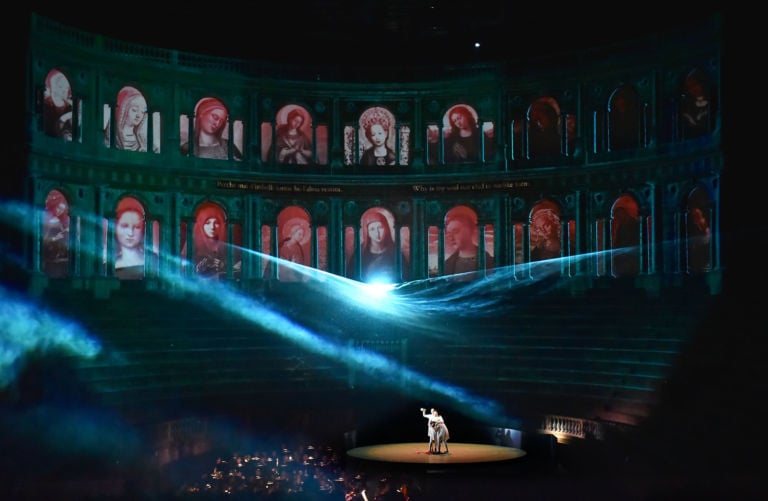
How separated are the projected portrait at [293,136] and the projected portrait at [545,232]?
445 inches

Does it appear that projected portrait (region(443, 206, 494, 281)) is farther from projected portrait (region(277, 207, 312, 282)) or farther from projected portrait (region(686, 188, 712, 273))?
projected portrait (region(686, 188, 712, 273))

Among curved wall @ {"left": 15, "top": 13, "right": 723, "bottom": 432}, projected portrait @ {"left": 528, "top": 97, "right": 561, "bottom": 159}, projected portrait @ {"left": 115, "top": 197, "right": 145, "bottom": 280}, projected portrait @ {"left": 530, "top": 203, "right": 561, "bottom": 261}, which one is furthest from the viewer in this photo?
projected portrait @ {"left": 528, "top": 97, "right": 561, "bottom": 159}

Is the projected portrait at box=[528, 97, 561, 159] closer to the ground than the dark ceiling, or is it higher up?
closer to the ground

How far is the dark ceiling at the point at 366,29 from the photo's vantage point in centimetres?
4528

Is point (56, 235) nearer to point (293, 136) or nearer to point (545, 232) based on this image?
point (293, 136)

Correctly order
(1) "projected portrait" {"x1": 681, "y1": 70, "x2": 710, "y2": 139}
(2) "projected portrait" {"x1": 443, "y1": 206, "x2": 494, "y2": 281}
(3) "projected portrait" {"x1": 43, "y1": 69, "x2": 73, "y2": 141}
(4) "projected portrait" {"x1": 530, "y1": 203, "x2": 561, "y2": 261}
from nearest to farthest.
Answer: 1. (1) "projected portrait" {"x1": 681, "y1": 70, "x2": 710, "y2": 139}
2. (3) "projected portrait" {"x1": 43, "y1": 69, "x2": 73, "y2": 141}
3. (4) "projected portrait" {"x1": 530, "y1": 203, "x2": 561, "y2": 261}
4. (2) "projected portrait" {"x1": 443, "y1": 206, "x2": 494, "y2": 281}

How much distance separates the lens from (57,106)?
141 feet

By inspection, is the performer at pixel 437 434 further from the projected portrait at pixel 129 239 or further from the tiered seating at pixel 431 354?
the projected portrait at pixel 129 239

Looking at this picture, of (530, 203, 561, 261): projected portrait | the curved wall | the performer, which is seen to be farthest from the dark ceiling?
A: the performer

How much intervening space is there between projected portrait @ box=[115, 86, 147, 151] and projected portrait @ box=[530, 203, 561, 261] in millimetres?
18507

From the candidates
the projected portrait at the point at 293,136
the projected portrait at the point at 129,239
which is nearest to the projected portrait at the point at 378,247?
the projected portrait at the point at 293,136

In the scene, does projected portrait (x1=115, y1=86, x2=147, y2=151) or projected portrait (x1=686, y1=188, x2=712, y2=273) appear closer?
projected portrait (x1=686, y1=188, x2=712, y2=273)

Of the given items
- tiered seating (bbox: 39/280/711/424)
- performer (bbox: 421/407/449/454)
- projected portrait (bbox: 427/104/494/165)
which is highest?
projected portrait (bbox: 427/104/494/165)

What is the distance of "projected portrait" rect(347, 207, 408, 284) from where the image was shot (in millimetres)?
49344
